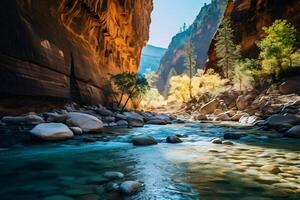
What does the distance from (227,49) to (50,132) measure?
1562 inches

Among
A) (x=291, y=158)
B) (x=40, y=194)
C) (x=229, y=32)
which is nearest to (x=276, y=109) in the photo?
(x=291, y=158)

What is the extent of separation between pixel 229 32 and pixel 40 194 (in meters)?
44.6

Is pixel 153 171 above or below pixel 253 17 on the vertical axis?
below

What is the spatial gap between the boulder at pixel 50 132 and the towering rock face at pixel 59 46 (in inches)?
143

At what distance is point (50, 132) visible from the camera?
820cm

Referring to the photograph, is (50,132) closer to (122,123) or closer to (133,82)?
(122,123)

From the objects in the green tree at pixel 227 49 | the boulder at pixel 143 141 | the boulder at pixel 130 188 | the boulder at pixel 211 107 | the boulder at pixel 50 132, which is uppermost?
the green tree at pixel 227 49

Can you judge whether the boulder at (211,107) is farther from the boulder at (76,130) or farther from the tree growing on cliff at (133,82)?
the boulder at (76,130)

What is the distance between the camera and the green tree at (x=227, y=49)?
4231 centimetres

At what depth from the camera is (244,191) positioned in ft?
11.8

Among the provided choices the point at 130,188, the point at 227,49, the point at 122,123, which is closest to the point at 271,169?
the point at 130,188

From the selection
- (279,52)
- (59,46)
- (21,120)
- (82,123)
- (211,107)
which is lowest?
(82,123)

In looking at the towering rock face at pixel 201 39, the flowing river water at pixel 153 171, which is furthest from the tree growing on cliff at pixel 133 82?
the towering rock face at pixel 201 39

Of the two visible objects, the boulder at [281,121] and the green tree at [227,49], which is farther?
the green tree at [227,49]
